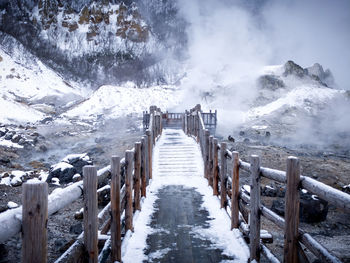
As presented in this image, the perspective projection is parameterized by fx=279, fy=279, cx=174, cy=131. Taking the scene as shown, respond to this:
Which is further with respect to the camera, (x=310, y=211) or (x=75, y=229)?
(x=310, y=211)

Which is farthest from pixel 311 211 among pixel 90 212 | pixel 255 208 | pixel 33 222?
pixel 33 222

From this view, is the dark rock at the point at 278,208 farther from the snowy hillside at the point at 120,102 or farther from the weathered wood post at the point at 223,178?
the snowy hillside at the point at 120,102

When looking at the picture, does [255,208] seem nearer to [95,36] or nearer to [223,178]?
[223,178]

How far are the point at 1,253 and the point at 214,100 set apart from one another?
1463 inches

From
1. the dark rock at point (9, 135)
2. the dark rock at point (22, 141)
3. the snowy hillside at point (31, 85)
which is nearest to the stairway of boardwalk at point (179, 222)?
the dark rock at point (22, 141)

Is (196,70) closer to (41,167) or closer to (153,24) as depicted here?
(153,24)

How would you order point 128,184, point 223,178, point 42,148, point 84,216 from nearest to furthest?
1. point 84,216
2. point 128,184
3. point 223,178
4. point 42,148

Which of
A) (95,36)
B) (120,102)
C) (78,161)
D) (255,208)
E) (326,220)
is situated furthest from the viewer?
(95,36)

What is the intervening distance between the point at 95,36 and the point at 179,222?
6681 cm

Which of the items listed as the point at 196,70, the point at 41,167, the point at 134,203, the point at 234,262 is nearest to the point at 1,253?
the point at 134,203

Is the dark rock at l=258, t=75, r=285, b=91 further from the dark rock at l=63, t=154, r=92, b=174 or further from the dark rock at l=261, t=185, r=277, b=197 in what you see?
the dark rock at l=63, t=154, r=92, b=174

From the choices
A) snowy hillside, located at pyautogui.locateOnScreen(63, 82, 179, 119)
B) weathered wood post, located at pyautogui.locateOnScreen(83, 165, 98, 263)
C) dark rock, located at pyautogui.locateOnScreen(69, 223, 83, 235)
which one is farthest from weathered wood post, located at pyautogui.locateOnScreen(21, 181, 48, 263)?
snowy hillside, located at pyautogui.locateOnScreen(63, 82, 179, 119)

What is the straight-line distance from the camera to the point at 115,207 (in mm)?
3291

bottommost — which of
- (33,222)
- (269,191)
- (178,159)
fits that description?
(269,191)
